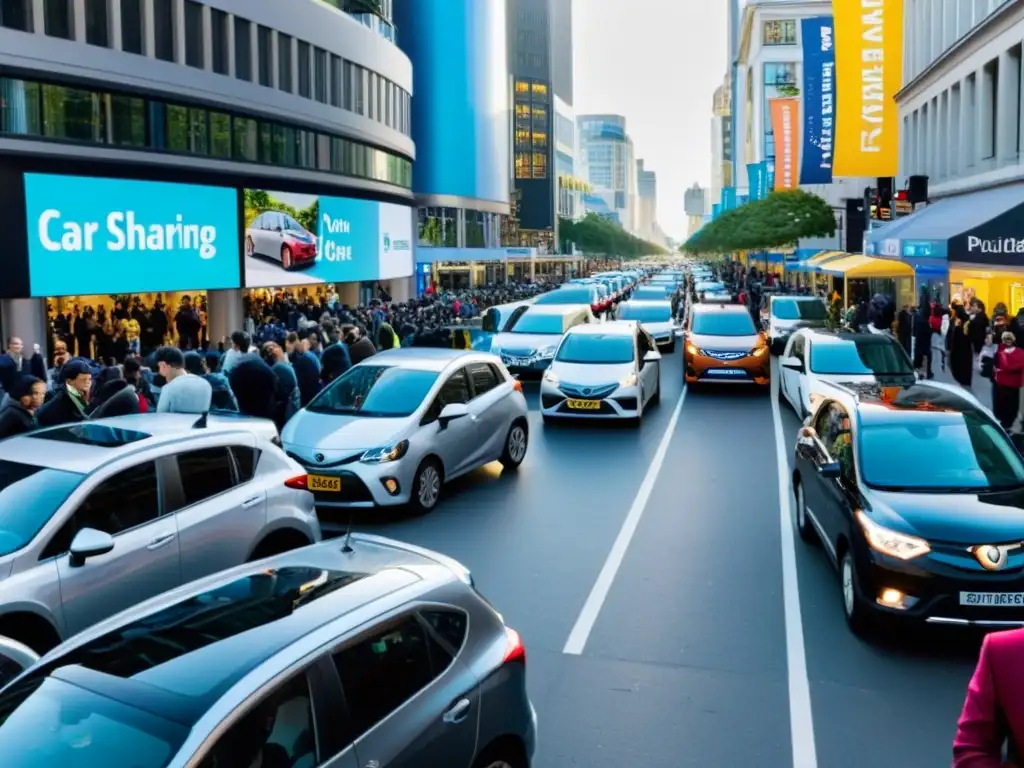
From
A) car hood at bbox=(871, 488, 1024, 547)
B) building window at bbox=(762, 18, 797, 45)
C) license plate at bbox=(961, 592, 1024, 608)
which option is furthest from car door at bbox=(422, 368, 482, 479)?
building window at bbox=(762, 18, 797, 45)

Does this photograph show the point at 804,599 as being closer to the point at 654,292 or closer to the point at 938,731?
the point at 938,731

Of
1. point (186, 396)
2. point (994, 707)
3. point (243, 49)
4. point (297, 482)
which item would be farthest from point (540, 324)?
point (994, 707)

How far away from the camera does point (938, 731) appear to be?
244 inches

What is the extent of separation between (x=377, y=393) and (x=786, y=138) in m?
51.7

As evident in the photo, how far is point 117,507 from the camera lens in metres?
6.79

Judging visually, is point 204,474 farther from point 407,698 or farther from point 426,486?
point 426,486

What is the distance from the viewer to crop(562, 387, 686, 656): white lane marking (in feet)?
25.6

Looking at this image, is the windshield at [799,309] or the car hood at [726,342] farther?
the windshield at [799,309]

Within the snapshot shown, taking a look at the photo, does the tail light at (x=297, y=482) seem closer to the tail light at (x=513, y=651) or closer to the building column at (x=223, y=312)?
the tail light at (x=513, y=651)

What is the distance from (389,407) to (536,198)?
159m

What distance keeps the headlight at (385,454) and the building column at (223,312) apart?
24.6 m

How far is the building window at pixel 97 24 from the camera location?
2752 cm

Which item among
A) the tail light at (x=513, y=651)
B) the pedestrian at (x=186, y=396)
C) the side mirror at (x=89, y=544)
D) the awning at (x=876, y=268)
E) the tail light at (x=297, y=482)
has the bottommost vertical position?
the tail light at (x=513, y=651)

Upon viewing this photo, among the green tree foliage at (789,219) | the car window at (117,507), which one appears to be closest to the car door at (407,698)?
the car window at (117,507)
